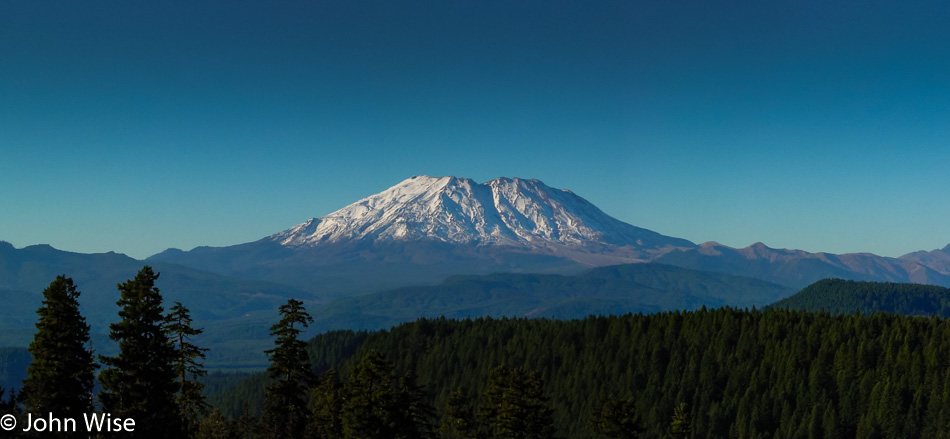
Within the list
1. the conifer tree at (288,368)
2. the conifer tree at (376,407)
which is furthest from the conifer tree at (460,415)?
the conifer tree at (288,368)

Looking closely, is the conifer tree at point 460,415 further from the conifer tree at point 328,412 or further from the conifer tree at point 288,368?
the conifer tree at point 288,368

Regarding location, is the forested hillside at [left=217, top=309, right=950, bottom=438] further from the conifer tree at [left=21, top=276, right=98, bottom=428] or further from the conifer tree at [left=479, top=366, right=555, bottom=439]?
the conifer tree at [left=21, top=276, right=98, bottom=428]

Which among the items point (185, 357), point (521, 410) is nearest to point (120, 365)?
point (185, 357)

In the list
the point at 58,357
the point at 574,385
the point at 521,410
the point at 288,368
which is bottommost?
the point at 574,385

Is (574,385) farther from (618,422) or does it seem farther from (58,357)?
(58,357)

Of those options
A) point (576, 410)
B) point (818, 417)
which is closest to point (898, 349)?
point (818, 417)

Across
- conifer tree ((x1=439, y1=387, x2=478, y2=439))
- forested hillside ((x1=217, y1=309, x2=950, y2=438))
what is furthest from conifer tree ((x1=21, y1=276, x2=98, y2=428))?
forested hillside ((x1=217, y1=309, x2=950, y2=438))
